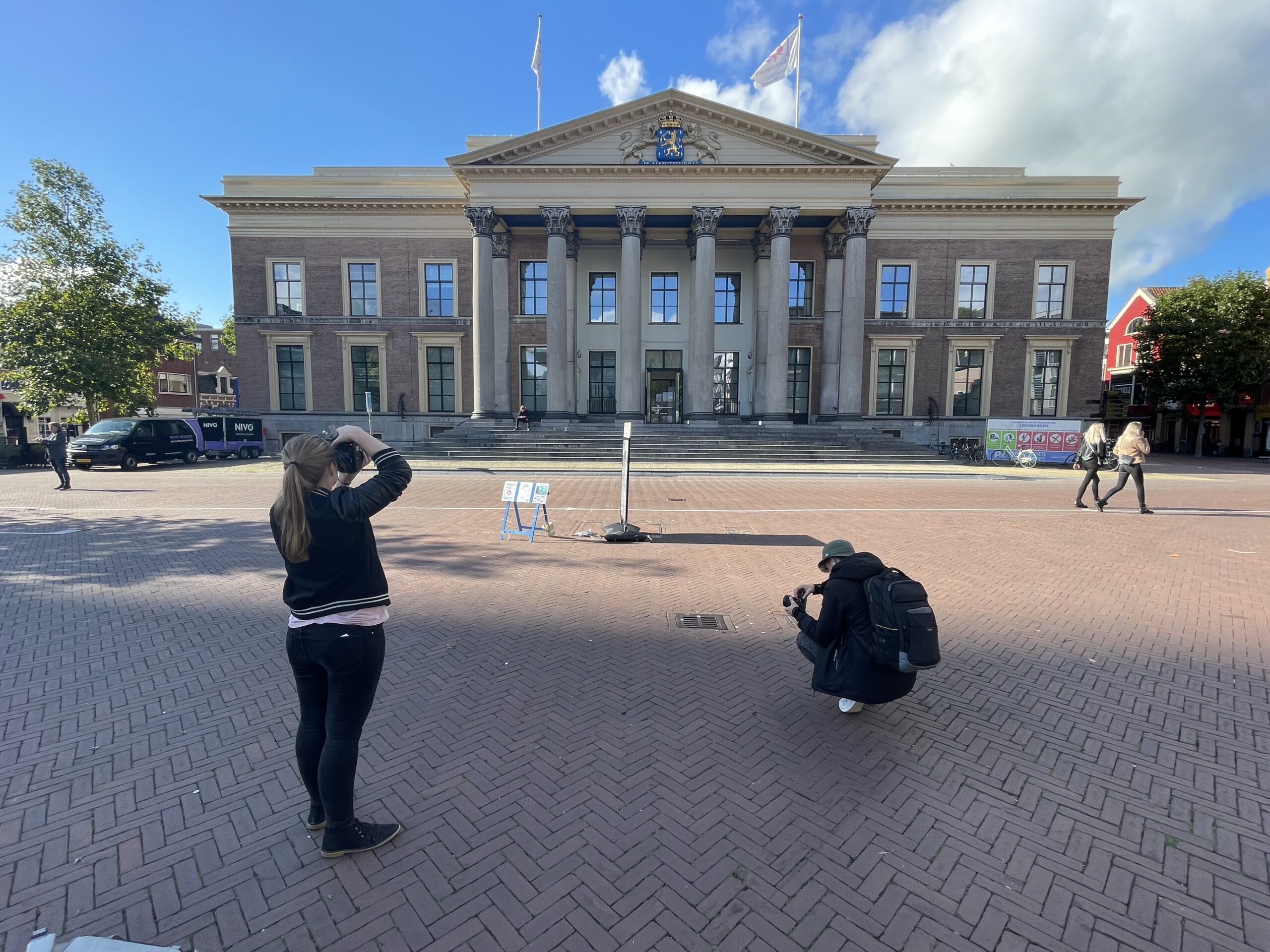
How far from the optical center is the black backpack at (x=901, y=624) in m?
3.04

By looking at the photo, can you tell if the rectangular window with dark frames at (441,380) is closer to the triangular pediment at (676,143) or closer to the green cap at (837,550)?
the triangular pediment at (676,143)

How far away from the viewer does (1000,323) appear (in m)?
32.1

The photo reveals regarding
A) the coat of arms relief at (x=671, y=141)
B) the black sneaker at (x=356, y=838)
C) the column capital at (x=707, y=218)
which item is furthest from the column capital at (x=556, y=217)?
the black sneaker at (x=356, y=838)

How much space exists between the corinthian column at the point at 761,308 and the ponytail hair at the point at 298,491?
1134 inches

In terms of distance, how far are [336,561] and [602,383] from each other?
31376 mm

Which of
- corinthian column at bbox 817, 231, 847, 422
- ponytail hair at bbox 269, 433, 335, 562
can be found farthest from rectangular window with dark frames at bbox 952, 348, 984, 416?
ponytail hair at bbox 269, 433, 335, 562

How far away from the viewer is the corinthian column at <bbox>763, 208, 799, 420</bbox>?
26.9 meters

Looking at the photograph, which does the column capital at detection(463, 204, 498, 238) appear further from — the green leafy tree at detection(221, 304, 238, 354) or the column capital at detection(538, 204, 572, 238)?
the green leafy tree at detection(221, 304, 238, 354)

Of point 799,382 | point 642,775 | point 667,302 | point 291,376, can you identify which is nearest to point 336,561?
point 642,775

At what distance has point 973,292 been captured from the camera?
32.3 m

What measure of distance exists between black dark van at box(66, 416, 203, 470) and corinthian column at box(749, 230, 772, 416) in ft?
90.0

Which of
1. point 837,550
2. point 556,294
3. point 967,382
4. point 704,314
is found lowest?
point 837,550

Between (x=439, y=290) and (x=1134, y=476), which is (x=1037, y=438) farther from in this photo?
(x=439, y=290)

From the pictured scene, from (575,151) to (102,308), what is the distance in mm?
25011
